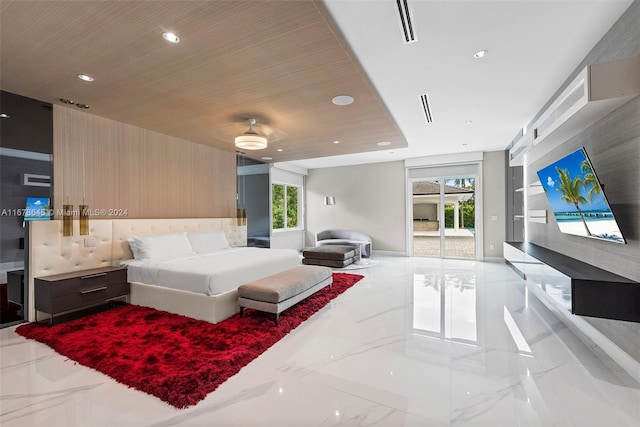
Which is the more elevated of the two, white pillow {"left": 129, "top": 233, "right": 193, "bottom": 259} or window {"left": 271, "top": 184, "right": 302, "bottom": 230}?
window {"left": 271, "top": 184, "right": 302, "bottom": 230}

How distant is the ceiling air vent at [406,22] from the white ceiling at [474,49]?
0.04 metres

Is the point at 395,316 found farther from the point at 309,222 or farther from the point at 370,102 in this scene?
the point at 309,222

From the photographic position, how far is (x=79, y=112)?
11.8 ft

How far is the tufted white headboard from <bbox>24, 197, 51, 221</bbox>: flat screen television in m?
0.10

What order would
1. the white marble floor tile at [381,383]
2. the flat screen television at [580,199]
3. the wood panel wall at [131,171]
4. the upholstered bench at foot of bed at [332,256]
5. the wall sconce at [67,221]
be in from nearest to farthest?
the white marble floor tile at [381,383], the flat screen television at [580,199], the wall sconce at [67,221], the wood panel wall at [131,171], the upholstered bench at foot of bed at [332,256]

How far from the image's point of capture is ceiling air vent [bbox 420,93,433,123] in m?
3.79

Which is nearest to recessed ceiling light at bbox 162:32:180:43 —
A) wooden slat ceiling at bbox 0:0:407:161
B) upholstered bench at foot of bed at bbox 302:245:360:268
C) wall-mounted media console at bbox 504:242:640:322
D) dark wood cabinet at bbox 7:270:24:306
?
wooden slat ceiling at bbox 0:0:407:161

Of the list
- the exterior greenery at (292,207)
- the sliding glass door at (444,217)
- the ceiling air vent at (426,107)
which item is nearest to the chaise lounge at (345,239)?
the exterior greenery at (292,207)

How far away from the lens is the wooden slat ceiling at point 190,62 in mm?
1886

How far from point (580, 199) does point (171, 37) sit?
3.92 meters

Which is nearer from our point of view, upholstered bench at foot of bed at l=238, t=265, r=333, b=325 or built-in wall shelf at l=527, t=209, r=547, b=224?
upholstered bench at foot of bed at l=238, t=265, r=333, b=325

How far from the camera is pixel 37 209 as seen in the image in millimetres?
3217

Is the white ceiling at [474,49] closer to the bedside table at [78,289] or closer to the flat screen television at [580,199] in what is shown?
the flat screen television at [580,199]

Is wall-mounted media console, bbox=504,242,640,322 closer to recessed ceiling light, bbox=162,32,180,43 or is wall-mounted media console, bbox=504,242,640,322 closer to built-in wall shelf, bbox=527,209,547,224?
built-in wall shelf, bbox=527,209,547,224
